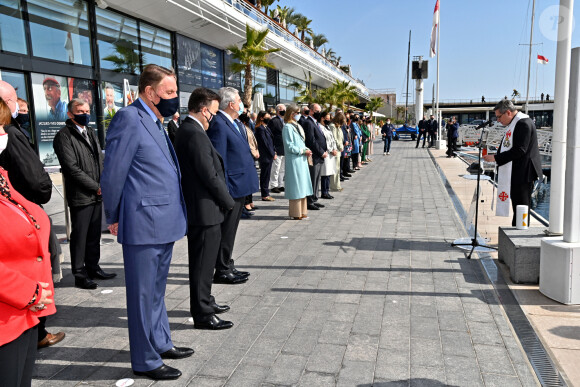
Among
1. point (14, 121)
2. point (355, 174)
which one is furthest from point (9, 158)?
point (355, 174)

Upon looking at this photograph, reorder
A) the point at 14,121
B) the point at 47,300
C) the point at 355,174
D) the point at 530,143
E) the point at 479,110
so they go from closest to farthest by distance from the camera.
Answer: the point at 47,300
the point at 14,121
the point at 530,143
the point at 355,174
the point at 479,110

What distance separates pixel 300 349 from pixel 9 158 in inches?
96.7

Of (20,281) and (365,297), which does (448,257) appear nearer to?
(365,297)

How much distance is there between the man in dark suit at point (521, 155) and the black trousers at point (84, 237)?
475 cm

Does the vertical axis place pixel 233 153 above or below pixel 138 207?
above

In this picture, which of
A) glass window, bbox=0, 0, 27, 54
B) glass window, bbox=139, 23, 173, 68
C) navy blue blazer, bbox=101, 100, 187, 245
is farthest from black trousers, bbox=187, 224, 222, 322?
glass window, bbox=139, 23, 173, 68

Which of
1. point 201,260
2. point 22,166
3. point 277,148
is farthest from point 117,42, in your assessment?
point 201,260

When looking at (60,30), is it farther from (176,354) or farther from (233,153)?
(176,354)

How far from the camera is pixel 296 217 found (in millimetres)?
7977

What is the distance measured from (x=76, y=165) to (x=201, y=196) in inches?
72.1

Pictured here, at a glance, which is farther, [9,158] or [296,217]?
[296,217]

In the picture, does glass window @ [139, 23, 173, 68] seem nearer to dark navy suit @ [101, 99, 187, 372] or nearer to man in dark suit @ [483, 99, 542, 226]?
man in dark suit @ [483, 99, 542, 226]

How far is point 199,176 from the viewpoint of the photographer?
11.3ft

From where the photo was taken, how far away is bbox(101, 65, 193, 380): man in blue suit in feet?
8.94
